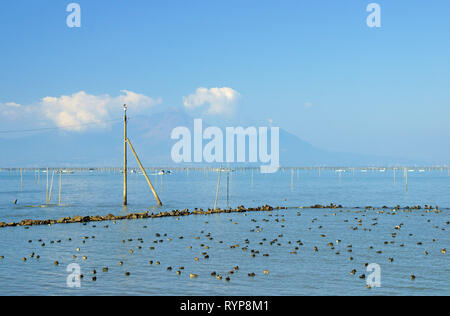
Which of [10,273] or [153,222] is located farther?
[153,222]

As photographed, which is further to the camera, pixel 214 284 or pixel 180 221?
pixel 180 221

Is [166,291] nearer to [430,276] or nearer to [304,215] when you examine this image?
[430,276]

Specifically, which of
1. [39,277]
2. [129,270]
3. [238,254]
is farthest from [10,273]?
[238,254]

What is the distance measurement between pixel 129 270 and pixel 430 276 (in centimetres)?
1459

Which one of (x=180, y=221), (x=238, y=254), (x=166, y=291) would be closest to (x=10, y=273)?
(x=166, y=291)

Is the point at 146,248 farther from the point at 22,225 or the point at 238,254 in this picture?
the point at 22,225

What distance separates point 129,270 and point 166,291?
497cm

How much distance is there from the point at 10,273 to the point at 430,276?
20252 mm

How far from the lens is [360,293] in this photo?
21.1m

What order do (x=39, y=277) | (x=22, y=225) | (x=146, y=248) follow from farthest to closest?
(x=22, y=225)
(x=146, y=248)
(x=39, y=277)

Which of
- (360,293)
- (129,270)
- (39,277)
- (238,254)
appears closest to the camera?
(360,293)

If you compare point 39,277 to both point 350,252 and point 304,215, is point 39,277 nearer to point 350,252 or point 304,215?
point 350,252
